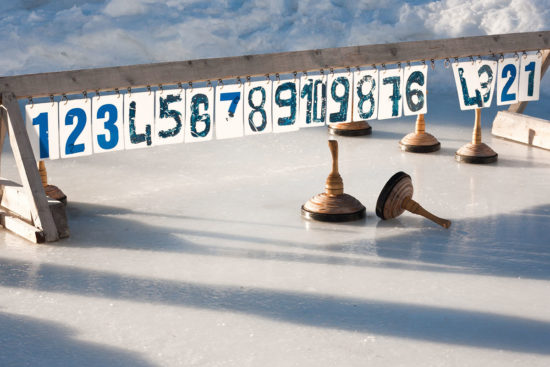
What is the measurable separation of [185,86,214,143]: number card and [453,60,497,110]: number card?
156 centimetres

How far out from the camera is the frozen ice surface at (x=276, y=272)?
10.3 ft

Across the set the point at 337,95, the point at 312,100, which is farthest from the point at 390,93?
the point at 312,100

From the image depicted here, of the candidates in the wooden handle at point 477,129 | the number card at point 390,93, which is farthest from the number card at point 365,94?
the wooden handle at point 477,129

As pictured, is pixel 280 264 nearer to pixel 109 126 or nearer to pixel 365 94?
pixel 109 126

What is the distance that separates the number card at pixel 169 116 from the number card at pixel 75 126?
34 centimetres

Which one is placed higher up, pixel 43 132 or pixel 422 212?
pixel 43 132

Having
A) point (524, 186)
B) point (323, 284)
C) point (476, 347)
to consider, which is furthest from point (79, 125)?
point (524, 186)

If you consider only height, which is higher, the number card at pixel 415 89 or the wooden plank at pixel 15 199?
the number card at pixel 415 89

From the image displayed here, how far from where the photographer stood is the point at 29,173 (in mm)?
4297

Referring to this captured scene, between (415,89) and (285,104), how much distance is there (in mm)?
806

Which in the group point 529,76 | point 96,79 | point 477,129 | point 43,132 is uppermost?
point 96,79

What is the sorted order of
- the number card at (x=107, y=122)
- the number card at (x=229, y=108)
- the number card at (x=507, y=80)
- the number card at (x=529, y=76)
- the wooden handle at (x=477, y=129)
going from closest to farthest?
the number card at (x=107, y=122), the number card at (x=229, y=108), the number card at (x=507, y=80), the number card at (x=529, y=76), the wooden handle at (x=477, y=129)

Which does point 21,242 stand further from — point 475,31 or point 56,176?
point 475,31

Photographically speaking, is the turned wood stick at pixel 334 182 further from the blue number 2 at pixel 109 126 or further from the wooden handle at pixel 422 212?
the blue number 2 at pixel 109 126
